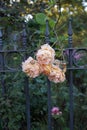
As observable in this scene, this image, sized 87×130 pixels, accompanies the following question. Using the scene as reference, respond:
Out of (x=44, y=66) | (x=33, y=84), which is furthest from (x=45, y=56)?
(x=33, y=84)

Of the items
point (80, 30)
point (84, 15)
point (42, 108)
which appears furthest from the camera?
point (84, 15)

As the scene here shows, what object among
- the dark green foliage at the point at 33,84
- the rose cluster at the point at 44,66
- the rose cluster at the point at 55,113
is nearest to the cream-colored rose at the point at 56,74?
the rose cluster at the point at 44,66

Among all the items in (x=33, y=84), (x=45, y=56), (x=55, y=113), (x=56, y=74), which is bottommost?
(x=55, y=113)

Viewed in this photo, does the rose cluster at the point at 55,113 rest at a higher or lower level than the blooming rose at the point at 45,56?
lower

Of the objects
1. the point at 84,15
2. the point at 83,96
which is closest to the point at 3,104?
the point at 83,96

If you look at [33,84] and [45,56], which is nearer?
[45,56]

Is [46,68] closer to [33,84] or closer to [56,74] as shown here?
[56,74]

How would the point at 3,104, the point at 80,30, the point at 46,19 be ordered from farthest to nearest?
the point at 80,30 < the point at 3,104 < the point at 46,19

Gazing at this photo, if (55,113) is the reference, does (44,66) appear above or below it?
above

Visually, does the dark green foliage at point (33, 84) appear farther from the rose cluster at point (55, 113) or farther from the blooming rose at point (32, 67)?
the blooming rose at point (32, 67)

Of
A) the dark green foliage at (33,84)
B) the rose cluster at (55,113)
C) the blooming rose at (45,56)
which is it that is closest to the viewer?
the blooming rose at (45,56)

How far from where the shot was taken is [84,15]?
731 cm

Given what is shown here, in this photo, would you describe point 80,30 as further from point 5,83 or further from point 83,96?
point 5,83

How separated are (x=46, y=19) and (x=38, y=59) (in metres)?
0.38
